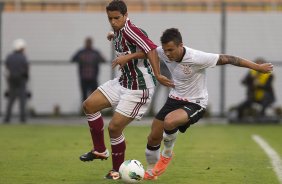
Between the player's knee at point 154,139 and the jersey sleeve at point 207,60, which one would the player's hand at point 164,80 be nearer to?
the jersey sleeve at point 207,60

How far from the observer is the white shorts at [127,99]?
1085cm

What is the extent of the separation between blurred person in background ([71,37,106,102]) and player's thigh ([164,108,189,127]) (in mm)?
12961

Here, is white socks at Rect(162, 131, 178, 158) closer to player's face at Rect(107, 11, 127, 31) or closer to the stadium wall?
player's face at Rect(107, 11, 127, 31)

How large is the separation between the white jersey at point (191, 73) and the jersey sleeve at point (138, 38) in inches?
16.6

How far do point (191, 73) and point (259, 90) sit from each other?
12.7 metres

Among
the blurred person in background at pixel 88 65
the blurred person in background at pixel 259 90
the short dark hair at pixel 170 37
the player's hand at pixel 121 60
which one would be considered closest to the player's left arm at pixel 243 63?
the short dark hair at pixel 170 37

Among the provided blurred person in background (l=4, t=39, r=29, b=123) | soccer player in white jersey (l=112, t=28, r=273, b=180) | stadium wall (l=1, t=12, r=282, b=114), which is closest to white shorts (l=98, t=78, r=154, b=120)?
soccer player in white jersey (l=112, t=28, r=273, b=180)

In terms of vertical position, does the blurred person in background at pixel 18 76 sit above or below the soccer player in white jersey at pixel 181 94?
below

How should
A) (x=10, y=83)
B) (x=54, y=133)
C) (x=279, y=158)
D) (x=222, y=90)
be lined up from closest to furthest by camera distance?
(x=279, y=158) < (x=54, y=133) < (x=10, y=83) < (x=222, y=90)

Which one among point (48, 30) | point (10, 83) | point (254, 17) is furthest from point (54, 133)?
point (254, 17)

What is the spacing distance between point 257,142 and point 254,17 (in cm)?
947

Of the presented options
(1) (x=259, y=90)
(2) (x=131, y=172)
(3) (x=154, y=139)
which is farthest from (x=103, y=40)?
(2) (x=131, y=172)

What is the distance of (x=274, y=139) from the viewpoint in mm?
17891

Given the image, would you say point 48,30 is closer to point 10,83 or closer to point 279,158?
point 10,83
